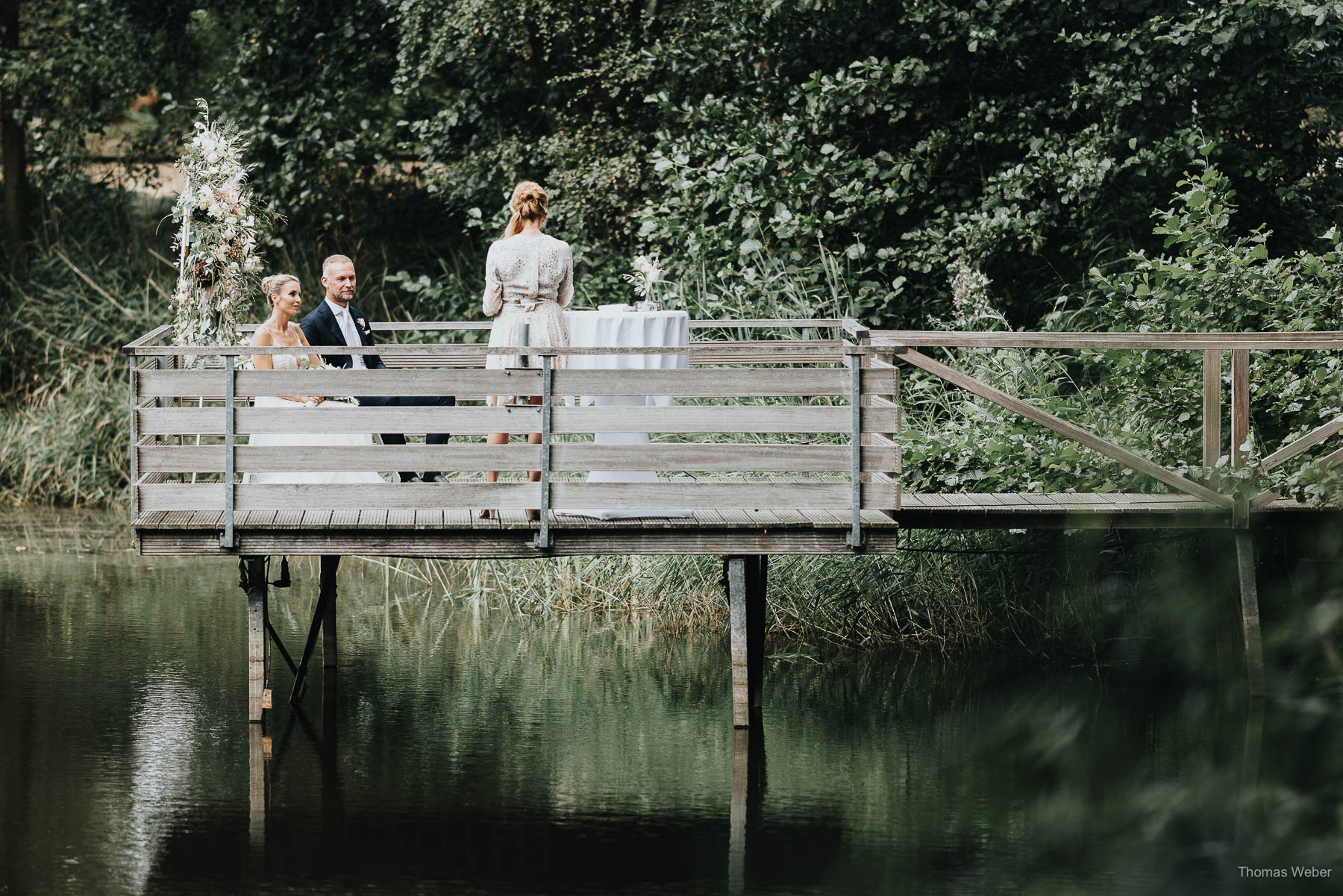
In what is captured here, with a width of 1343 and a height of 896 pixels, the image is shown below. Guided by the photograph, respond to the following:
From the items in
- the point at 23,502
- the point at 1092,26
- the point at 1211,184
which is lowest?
the point at 23,502

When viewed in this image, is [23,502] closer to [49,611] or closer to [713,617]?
[49,611]

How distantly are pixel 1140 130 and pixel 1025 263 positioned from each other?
1576 millimetres

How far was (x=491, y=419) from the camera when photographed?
7.49 meters

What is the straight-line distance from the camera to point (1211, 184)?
966 cm

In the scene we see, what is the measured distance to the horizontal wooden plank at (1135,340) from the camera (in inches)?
314

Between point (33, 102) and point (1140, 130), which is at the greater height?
point (33, 102)

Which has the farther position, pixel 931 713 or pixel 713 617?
pixel 713 617

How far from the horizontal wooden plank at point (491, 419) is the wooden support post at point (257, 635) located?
2.42ft

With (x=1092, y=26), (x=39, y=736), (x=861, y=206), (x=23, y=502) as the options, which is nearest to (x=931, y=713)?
(x=39, y=736)

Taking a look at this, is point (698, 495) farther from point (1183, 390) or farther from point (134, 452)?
point (1183, 390)

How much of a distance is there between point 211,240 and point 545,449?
9.54 feet

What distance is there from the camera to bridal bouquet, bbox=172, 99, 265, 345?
8945mm

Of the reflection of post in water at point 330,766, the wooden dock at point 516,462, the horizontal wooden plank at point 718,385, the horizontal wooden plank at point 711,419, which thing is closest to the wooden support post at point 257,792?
the reflection of post in water at point 330,766

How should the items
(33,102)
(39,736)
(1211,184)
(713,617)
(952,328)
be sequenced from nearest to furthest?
(39,736), (1211,184), (713,617), (952,328), (33,102)
